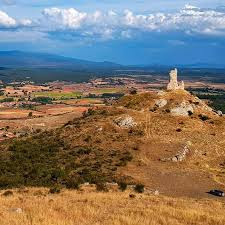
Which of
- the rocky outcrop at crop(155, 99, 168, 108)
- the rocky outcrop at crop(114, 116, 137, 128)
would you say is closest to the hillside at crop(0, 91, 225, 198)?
the rocky outcrop at crop(114, 116, 137, 128)

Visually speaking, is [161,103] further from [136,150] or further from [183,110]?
[136,150]

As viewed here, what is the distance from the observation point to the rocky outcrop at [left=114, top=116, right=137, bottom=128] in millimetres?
76094

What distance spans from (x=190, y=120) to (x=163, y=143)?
10504mm

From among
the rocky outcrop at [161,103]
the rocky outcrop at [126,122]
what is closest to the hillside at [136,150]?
the rocky outcrop at [126,122]

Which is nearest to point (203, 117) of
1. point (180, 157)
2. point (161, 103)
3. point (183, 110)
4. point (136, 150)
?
point (183, 110)

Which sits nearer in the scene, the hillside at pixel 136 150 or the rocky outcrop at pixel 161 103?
the hillside at pixel 136 150

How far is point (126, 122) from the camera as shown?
76438mm

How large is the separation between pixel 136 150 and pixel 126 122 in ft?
32.1

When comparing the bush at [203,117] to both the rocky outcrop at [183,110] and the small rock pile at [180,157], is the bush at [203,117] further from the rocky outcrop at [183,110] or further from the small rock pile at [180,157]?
the small rock pile at [180,157]

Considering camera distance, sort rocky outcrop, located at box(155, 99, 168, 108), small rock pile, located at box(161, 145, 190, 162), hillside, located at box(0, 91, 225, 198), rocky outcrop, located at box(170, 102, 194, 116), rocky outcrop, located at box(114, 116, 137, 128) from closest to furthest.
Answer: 1. hillside, located at box(0, 91, 225, 198)
2. small rock pile, located at box(161, 145, 190, 162)
3. rocky outcrop, located at box(114, 116, 137, 128)
4. rocky outcrop, located at box(170, 102, 194, 116)
5. rocky outcrop, located at box(155, 99, 168, 108)

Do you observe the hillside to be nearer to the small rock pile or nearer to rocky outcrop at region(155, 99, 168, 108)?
the small rock pile

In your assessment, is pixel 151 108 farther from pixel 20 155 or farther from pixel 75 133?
pixel 20 155

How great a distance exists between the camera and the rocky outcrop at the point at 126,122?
76094mm

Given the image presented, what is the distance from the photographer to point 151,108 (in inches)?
3248
